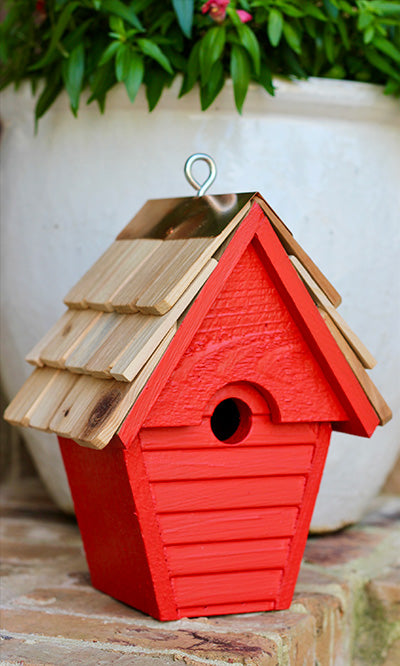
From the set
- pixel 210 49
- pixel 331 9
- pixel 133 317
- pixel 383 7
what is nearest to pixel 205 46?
pixel 210 49

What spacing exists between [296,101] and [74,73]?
380mm

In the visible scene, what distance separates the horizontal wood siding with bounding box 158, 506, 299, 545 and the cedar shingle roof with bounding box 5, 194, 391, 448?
18cm

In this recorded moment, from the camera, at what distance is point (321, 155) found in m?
1.39

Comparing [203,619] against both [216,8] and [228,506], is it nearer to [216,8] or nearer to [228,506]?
[228,506]

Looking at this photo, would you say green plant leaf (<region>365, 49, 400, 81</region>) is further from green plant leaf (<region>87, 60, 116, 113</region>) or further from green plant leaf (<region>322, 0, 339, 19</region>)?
green plant leaf (<region>87, 60, 116, 113</region>)

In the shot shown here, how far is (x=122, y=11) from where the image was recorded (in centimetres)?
126

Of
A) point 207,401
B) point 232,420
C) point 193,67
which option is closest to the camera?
point 207,401

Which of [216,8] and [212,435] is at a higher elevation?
[216,8]

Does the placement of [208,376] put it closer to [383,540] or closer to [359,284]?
[359,284]

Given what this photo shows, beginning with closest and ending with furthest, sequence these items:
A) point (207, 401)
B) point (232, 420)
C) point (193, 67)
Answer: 1. point (207, 401)
2. point (232, 420)
3. point (193, 67)

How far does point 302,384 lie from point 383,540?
2.06ft

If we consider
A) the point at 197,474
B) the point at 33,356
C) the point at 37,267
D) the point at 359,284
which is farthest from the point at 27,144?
the point at 197,474

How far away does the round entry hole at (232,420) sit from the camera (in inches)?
41.9

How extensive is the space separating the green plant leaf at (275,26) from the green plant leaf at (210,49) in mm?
74
